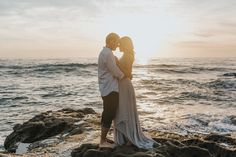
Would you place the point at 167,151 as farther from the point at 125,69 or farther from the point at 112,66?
the point at 112,66

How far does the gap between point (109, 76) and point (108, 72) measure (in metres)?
0.09

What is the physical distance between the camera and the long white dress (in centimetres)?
850

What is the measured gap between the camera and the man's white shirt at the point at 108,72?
803 centimetres

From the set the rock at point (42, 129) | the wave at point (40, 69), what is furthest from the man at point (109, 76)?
the wave at point (40, 69)

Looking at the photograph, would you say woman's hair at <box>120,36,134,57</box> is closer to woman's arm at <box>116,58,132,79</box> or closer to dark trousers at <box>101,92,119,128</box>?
woman's arm at <box>116,58,132,79</box>

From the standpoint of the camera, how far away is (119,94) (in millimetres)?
8484

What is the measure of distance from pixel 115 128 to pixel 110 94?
→ 903 mm

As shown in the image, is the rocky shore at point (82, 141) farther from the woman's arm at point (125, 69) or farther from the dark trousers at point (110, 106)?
the woman's arm at point (125, 69)

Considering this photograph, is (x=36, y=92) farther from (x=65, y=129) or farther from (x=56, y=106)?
(x=65, y=129)

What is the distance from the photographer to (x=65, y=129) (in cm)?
1168

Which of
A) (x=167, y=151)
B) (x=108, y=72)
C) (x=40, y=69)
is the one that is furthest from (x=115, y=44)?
(x=40, y=69)

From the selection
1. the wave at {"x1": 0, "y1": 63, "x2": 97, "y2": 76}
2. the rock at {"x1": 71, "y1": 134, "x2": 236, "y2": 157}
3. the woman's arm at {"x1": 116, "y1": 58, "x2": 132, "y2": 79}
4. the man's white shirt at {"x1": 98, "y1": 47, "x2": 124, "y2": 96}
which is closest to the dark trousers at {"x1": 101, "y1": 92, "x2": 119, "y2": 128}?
the man's white shirt at {"x1": 98, "y1": 47, "x2": 124, "y2": 96}

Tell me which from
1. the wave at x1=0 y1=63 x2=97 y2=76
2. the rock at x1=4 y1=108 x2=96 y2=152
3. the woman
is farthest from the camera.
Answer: the wave at x1=0 y1=63 x2=97 y2=76

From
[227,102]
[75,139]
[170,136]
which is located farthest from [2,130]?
[227,102]
